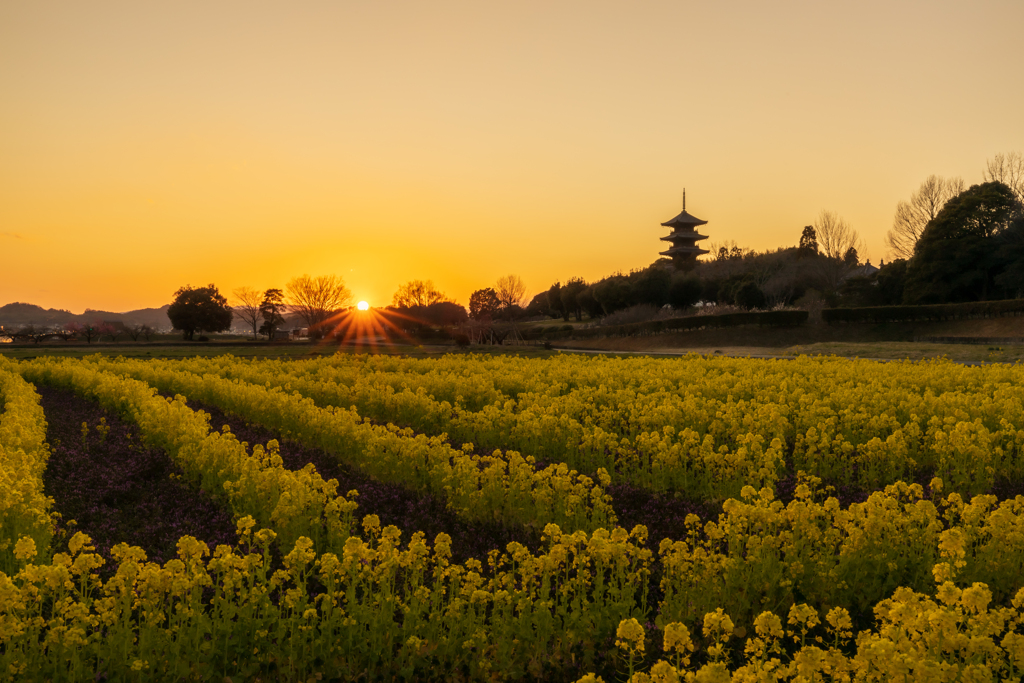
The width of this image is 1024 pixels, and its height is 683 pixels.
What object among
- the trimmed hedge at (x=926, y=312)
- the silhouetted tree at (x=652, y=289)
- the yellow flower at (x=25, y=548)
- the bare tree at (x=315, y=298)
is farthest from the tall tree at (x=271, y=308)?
the yellow flower at (x=25, y=548)

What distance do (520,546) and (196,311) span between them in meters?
85.8

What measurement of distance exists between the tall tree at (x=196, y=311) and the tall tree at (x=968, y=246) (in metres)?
76.9

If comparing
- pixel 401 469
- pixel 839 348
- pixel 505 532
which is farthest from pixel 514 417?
pixel 839 348

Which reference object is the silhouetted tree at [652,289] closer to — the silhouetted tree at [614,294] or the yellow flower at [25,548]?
the silhouetted tree at [614,294]

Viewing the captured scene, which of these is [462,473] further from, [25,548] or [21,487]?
[21,487]

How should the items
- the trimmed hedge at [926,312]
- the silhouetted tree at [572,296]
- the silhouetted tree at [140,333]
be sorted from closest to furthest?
the trimmed hedge at [926,312]
the silhouetted tree at [140,333]
the silhouetted tree at [572,296]

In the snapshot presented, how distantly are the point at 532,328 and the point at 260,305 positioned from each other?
4099 cm

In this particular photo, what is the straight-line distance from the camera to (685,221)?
109812 millimetres

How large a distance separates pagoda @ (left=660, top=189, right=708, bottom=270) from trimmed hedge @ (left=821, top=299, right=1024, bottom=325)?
179ft

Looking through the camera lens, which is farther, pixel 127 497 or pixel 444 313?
pixel 444 313

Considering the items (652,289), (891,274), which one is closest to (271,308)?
(652,289)

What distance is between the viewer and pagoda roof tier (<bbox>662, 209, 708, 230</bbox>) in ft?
360

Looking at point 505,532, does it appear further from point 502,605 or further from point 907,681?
point 907,681

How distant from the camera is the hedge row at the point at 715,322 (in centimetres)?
5116
